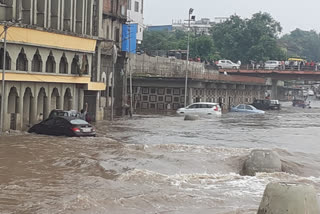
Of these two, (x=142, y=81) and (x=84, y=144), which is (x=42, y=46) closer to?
(x=84, y=144)

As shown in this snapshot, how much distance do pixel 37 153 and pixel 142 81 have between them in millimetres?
41273

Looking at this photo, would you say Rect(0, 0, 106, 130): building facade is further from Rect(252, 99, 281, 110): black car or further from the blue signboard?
Rect(252, 99, 281, 110): black car

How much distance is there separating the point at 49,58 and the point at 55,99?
119 inches

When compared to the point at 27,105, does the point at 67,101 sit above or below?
above

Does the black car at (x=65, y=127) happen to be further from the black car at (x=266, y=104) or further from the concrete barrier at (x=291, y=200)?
the black car at (x=266, y=104)

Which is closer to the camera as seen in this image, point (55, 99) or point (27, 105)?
point (27, 105)

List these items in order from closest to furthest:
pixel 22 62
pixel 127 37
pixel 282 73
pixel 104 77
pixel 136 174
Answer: pixel 136 174 → pixel 22 62 → pixel 104 77 → pixel 127 37 → pixel 282 73

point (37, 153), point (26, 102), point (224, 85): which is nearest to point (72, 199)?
point (37, 153)

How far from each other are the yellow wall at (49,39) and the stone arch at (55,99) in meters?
2.96

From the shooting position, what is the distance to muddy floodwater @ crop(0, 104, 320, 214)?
13.7 meters

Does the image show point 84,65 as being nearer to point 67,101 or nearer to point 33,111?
point 67,101

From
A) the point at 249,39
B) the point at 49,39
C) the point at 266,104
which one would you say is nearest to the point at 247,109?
the point at 266,104

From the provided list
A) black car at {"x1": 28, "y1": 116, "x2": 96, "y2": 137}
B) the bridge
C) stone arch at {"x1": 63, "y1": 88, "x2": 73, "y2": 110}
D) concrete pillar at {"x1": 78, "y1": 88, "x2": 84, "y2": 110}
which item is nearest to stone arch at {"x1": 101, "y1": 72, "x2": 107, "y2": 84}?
concrete pillar at {"x1": 78, "y1": 88, "x2": 84, "y2": 110}

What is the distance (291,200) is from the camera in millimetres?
9414
